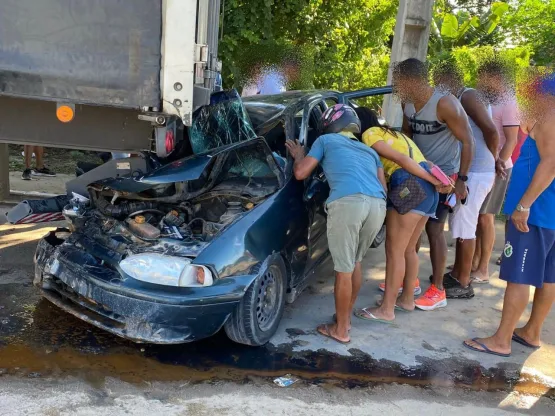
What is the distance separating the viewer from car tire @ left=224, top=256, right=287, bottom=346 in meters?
3.52

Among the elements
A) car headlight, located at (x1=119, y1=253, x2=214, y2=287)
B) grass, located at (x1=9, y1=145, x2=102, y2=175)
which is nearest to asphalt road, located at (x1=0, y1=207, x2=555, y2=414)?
car headlight, located at (x1=119, y1=253, x2=214, y2=287)

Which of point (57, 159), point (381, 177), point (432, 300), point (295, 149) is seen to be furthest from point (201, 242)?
point (57, 159)

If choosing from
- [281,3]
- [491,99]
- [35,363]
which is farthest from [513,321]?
[281,3]

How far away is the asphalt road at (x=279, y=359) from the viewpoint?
10.7ft

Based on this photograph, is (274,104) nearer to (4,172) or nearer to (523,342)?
(523,342)

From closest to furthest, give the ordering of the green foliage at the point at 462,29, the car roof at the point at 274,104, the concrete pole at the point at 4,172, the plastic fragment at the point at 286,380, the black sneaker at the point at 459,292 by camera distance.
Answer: the plastic fragment at the point at 286,380
the car roof at the point at 274,104
the black sneaker at the point at 459,292
the concrete pole at the point at 4,172
the green foliage at the point at 462,29

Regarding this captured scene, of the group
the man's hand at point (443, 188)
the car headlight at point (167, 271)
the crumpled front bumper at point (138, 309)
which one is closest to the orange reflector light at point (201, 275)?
the car headlight at point (167, 271)

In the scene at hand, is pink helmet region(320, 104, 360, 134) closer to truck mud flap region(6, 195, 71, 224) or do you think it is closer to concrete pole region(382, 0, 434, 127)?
truck mud flap region(6, 195, 71, 224)

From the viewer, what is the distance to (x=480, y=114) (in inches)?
185

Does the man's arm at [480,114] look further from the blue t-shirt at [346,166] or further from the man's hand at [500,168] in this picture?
the blue t-shirt at [346,166]

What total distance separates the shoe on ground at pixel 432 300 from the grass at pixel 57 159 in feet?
20.0

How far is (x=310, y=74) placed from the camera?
31.6 ft

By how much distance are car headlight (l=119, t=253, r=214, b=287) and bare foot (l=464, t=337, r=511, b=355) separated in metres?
2.07

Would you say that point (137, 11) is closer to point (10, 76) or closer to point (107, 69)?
point (107, 69)
